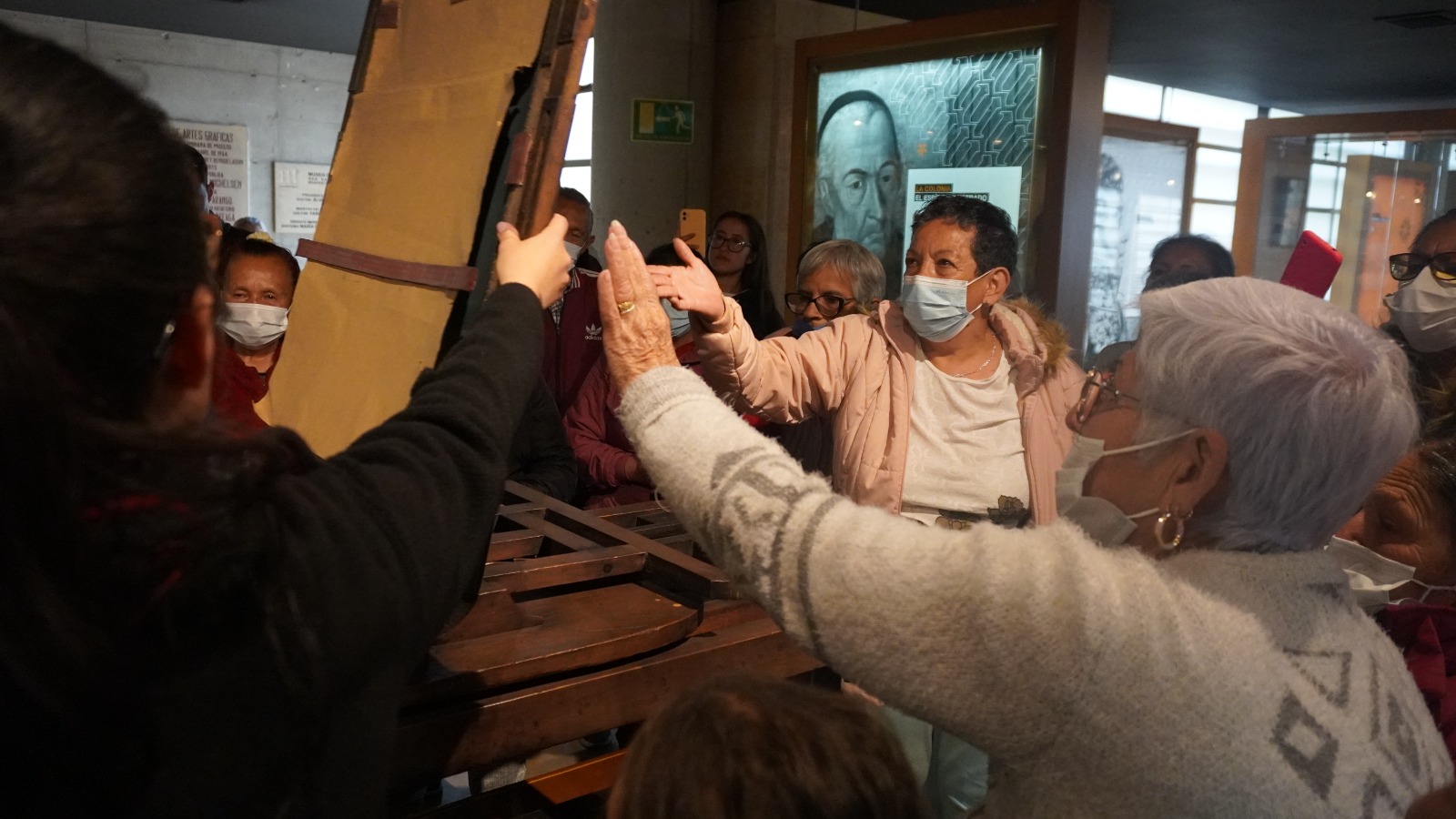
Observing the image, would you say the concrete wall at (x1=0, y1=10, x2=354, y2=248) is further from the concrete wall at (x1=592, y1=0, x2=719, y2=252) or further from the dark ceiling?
the concrete wall at (x1=592, y1=0, x2=719, y2=252)

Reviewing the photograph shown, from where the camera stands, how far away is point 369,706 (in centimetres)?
91

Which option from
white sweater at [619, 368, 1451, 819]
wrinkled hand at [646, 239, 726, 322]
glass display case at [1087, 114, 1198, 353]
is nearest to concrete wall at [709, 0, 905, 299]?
glass display case at [1087, 114, 1198, 353]

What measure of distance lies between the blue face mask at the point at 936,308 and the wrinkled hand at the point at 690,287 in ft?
2.48

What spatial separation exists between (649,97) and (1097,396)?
477cm

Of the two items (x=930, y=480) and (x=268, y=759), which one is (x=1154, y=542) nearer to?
(x=268, y=759)

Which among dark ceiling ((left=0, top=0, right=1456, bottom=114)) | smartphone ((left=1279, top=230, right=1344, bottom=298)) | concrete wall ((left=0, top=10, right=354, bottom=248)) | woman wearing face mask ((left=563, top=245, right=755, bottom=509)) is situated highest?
dark ceiling ((left=0, top=0, right=1456, bottom=114))

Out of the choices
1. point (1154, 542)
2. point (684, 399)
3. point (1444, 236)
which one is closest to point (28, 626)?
point (684, 399)

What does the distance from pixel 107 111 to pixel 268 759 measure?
50 centimetres

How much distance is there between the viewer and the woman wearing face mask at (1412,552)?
62.7 inches

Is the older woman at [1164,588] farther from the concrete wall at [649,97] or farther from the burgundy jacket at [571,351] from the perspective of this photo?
the concrete wall at [649,97]

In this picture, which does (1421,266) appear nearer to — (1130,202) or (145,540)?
(145,540)

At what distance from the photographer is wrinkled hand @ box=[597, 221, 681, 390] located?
57.0 inches

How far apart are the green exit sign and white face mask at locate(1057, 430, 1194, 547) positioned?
15.5 ft

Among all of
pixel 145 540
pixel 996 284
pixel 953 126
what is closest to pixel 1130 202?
pixel 953 126
